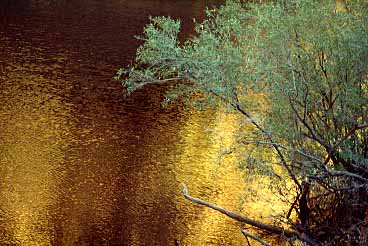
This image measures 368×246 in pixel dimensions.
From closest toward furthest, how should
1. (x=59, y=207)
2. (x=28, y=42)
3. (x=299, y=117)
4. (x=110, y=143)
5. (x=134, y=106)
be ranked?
1. (x=299, y=117)
2. (x=59, y=207)
3. (x=110, y=143)
4. (x=134, y=106)
5. (x=28, y=42)

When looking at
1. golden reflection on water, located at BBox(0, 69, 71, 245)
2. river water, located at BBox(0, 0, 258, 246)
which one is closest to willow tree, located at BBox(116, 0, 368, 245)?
river water, located at BBox(0, 0, 258, 246)

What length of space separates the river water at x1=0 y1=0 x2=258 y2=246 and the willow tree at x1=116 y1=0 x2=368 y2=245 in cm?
82

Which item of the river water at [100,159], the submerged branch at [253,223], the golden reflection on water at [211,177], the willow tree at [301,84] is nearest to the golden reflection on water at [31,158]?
the river water at [100,159]

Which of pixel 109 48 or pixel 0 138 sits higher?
pixel 109 48

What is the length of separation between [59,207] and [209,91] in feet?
9.93

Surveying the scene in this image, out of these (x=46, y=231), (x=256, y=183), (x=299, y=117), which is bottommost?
(x=46, y=231)

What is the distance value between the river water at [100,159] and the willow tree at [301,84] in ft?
2.68

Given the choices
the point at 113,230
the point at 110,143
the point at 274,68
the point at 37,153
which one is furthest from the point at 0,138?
the point at 274,68

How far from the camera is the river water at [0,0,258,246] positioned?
33.3 feet

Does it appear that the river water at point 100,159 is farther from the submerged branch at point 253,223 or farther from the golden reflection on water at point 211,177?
the submerged branch at point 253,223

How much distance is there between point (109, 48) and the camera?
21.6 meters

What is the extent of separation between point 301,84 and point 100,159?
473 centimetres

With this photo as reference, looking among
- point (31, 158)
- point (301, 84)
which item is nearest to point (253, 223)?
point (301, 84)

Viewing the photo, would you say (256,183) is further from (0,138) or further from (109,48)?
(109,48)
